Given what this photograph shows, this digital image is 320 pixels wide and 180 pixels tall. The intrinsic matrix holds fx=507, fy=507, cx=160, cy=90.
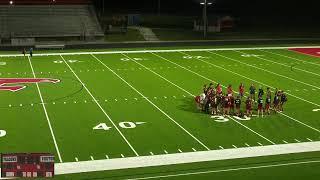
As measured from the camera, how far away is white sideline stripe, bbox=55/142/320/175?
13.5 m

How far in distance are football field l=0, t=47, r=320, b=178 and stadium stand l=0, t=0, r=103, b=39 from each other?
9328 mm

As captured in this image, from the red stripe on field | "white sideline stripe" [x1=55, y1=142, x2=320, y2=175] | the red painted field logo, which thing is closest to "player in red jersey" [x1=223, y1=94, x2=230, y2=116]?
"white sideline stripe" [x1=55, y1=142, x2=320, y2=175]

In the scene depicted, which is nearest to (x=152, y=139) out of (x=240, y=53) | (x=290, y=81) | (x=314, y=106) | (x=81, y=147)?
(x=81, y=147)

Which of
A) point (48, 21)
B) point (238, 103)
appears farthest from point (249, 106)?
point (48, 21)

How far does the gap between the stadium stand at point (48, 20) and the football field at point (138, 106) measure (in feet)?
30.6

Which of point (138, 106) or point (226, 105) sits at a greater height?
point (226, 105)

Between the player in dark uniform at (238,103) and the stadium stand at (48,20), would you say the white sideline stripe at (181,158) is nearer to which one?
the player in dark uniform at (238,103)

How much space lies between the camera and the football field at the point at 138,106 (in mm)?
15695

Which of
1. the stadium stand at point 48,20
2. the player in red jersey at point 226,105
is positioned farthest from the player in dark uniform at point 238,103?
the stadium stand at point 48,20

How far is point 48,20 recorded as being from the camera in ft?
150

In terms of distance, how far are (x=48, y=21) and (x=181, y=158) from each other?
111ft

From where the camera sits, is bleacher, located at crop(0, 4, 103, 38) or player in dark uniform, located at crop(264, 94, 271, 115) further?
bleacher, located at crop(0, 4, 103, 38)

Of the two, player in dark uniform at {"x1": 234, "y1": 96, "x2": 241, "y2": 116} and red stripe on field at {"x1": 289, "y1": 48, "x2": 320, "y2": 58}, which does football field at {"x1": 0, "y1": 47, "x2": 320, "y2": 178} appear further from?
red stripe on field at {"x1": 289, "y1": 48, "x2": 320, "y2": 58}

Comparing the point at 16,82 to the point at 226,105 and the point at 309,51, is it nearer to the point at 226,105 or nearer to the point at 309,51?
the point at 226,105
